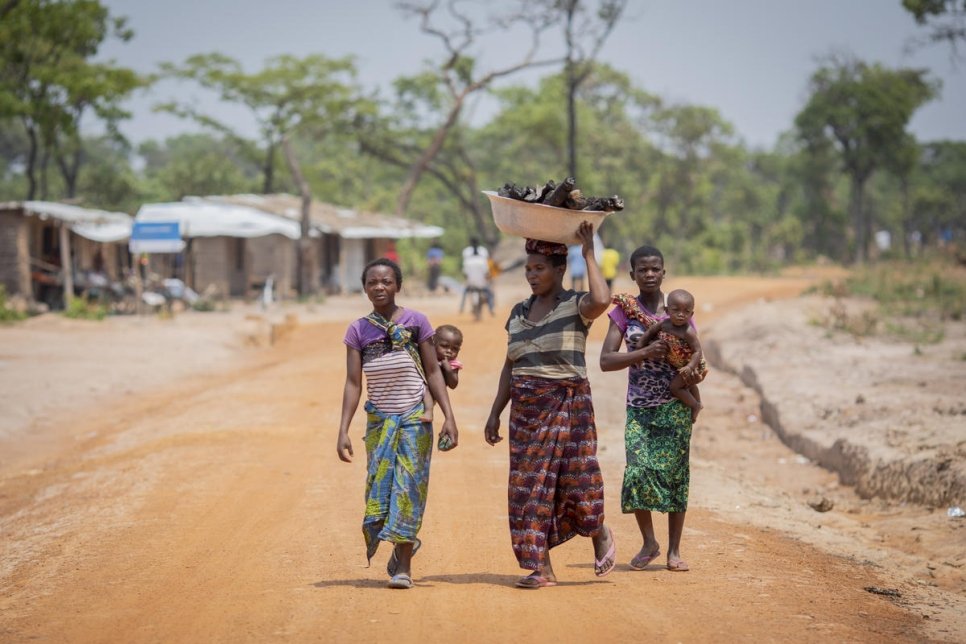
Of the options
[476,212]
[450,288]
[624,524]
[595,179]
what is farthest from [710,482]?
[595,179]

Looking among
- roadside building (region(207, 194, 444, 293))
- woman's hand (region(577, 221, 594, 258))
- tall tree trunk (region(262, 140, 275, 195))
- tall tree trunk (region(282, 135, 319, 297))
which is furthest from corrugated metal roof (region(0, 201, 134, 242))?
woman's hand (region(577, 221, 594, 258))

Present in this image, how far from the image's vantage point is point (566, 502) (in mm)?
5770

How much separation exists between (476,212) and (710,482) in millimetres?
36157

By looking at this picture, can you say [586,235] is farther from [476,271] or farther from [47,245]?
[47,245]

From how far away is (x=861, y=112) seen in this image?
49.0m

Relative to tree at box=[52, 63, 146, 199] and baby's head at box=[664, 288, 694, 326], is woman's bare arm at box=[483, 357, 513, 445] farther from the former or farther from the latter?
tree at box=[52, 63, 146, 199]

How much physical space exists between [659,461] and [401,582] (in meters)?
1.57

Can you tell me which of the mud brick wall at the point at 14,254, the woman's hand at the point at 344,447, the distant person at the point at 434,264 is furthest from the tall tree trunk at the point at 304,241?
the woman's hand at the point at 344,447

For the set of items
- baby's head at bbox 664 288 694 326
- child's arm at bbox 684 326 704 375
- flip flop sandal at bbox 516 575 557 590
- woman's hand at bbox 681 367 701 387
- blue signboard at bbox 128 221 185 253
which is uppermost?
blue signboard at bbox 128 221 185 253

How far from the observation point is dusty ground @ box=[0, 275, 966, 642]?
17.0 feet

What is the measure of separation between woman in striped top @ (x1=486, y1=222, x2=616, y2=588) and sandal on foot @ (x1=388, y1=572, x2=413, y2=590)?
569mm

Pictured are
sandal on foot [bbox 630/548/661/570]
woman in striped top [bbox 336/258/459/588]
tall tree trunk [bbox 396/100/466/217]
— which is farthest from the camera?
tall tree trunk [bbox 396/100/466/217]

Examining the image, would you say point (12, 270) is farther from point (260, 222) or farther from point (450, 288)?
point (450, 288)

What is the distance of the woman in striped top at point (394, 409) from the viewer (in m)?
5.79
